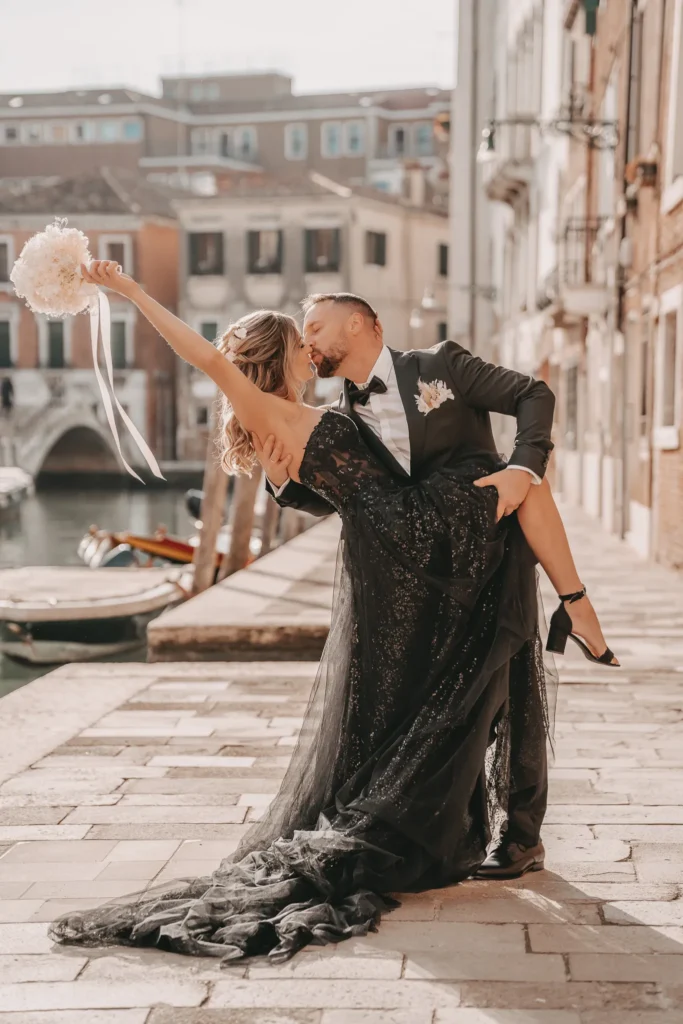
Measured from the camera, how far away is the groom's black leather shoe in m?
3.71

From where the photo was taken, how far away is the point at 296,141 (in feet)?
192

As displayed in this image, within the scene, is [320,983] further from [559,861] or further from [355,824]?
[559,861]

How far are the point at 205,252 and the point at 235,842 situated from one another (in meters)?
40.4

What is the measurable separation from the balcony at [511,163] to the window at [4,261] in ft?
73.0

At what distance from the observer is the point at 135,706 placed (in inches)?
247

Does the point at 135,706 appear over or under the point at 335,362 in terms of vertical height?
under

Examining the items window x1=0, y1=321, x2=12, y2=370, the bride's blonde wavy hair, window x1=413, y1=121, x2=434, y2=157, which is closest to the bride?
the bride's blonde wavy hair

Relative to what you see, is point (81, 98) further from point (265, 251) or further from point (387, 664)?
point (387, 664)

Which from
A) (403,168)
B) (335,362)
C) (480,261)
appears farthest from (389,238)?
(335,362)

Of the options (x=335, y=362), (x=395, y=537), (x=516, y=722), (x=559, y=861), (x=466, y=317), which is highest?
(x=335, y=362)

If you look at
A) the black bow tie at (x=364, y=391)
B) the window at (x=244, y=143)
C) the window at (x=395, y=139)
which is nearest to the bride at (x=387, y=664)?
the black bow tie at (x=364, y=391)

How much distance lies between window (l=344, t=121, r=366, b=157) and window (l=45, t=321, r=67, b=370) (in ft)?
59.2

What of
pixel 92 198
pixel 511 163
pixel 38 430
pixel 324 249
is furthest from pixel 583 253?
pixel 38 430

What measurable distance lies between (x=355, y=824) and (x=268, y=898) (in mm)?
318
